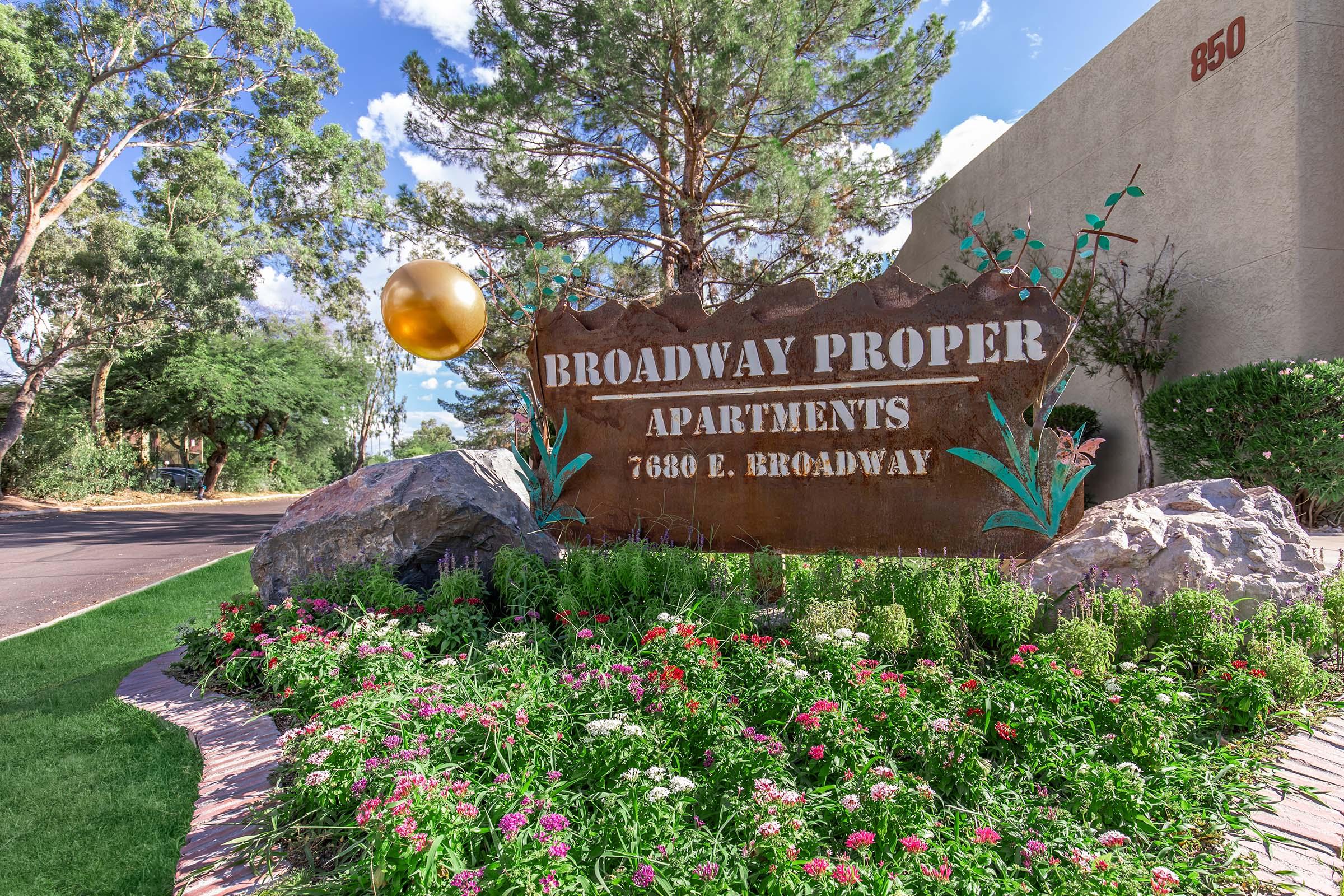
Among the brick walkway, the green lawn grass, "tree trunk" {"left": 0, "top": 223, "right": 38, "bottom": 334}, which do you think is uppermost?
"tree trunk" {"left": 0, "top": 223, "right": 38, "bottom": 334}

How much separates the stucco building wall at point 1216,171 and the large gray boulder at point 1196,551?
5416 mm

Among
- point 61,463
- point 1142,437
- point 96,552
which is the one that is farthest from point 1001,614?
point 61,463

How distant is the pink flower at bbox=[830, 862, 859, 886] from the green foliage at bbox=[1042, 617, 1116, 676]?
5.64 feet

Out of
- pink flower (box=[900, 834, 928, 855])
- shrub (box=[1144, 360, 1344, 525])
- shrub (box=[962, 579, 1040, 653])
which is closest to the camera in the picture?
pink flower (box=[900, 834, 928, 855])

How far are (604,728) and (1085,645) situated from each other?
2089 mm

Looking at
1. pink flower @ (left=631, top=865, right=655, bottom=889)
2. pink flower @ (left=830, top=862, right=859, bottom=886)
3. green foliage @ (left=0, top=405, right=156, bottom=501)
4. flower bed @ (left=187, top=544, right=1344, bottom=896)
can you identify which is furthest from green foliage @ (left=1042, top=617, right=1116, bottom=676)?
green foliage @ (left=0, top=405, right=156, bottom=501)

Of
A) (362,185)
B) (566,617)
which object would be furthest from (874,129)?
(362,185)

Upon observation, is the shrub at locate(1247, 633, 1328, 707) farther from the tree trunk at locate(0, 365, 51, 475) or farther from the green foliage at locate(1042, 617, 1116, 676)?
the tree trunk at locate(0, 365, 51, 475)

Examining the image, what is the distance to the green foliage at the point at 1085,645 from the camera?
2727 millimetres

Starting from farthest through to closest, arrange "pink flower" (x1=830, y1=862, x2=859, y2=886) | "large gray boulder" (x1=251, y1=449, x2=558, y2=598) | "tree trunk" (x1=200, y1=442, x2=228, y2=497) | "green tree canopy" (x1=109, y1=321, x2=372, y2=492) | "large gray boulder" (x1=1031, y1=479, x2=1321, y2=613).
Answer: "tree trunk" (x1=200, y1=442, x2=228, y2=497) < "green tree canopy" (x1=109, y1=321, x2=372, y2=492) < "large gray boulder" (x1=251, y1=449, x2=558, y2=598) < "large gray boulder" (x1=1031, y1=479, x2=1321, y2=613) < "pink flower" (x1=830, y1=862, x2=859, y2=886)

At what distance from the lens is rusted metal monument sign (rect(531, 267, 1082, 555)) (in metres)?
3.80

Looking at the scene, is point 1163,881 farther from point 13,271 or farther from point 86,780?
point 13,271

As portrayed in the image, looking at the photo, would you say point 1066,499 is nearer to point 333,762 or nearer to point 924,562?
point 924,562

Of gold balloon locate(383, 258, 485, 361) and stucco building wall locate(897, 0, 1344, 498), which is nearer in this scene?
gold balloon locate(383, 258, 485, 361)
